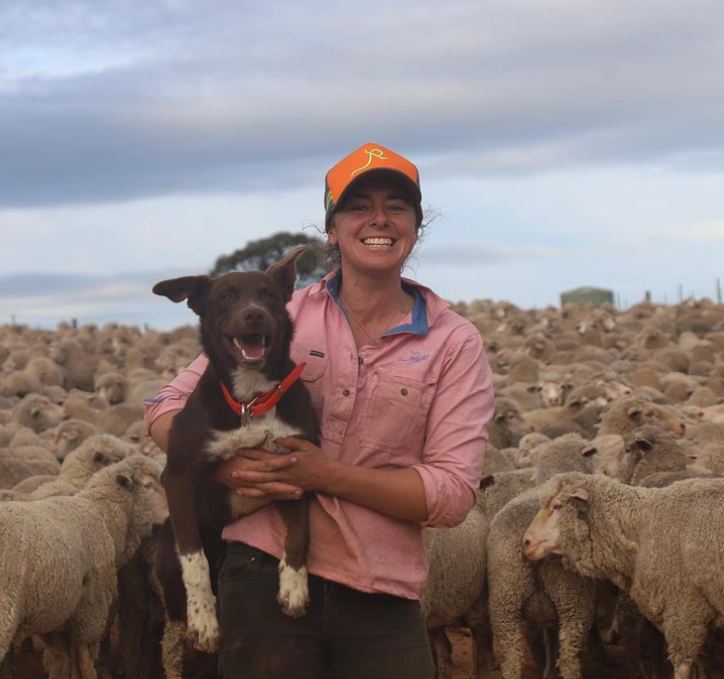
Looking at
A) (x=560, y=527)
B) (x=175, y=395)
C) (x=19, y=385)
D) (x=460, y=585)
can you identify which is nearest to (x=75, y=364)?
(x=19, y=385)

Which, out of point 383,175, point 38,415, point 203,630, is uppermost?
point 383,175

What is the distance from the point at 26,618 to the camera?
6535 mm

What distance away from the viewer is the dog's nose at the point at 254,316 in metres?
3.56

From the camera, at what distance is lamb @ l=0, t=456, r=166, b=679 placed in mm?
6395

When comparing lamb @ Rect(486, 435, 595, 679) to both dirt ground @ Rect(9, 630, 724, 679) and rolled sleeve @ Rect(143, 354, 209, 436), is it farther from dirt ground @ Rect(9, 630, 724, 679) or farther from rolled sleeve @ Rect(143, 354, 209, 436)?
rolled sleeve @ Rect(143, 354, 209, 436)

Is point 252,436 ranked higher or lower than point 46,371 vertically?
higher

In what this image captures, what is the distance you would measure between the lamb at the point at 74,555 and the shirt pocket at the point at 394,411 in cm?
338

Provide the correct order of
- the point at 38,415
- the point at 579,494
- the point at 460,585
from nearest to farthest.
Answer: the point at 579,494, the point at 460,585, the point at 38,415

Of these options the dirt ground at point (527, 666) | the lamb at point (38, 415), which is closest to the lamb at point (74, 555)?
the dirt ground at point (527, 666)

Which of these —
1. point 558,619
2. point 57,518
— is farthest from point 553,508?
point 57,518

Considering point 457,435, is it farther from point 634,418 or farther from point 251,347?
point 634,418

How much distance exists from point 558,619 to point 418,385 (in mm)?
4175

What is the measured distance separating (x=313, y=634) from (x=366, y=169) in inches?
53.8

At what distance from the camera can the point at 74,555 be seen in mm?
6828
